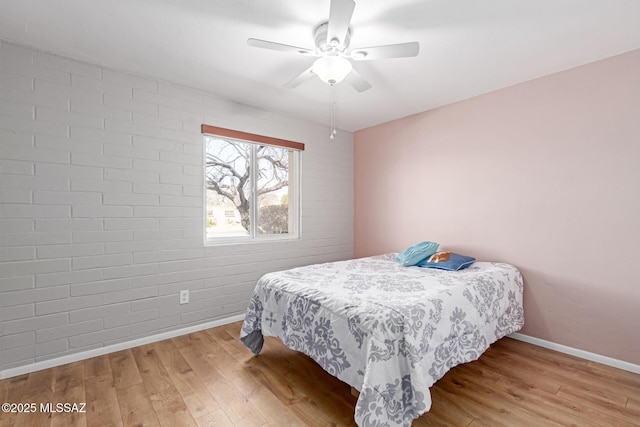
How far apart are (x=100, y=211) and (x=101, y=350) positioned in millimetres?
1094

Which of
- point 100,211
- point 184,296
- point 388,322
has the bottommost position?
point 184,296

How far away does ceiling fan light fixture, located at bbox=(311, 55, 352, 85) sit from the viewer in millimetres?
1808

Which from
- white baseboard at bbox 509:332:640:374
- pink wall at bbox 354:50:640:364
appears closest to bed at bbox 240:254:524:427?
white baseboard at bbox 509:332:640:374

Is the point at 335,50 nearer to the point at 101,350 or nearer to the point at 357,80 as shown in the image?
the point at 357,80

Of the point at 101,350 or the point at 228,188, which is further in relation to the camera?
the point at 228,188

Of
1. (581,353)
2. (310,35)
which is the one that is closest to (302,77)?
(310,35)

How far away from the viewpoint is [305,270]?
2414 mm

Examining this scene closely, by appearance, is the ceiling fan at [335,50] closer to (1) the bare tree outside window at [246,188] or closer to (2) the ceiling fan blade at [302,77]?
(2) the ceiling fan blade at [302,77]

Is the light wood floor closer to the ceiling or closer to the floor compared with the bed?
closer to the floor

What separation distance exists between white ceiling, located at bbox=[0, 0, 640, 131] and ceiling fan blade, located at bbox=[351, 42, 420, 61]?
0.19m

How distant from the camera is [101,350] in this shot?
7.55ft

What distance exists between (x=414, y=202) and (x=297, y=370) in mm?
2234

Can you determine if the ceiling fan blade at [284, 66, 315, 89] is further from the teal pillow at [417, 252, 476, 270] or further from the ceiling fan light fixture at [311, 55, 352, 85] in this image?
the teal pillow at [417, 252, 476, 270]

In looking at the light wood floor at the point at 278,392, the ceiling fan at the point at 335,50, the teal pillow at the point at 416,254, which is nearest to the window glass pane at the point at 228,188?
the light wood floor at the point at 278,392
